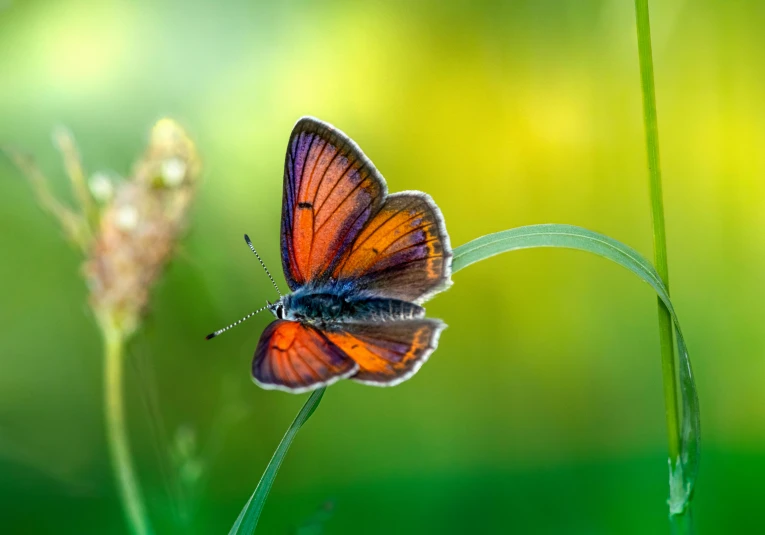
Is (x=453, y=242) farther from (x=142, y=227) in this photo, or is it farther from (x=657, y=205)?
(x=657, y=205)

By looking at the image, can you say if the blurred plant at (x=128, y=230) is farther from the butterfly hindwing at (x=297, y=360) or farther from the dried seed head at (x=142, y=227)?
the butterfly hindwing at (x=297, y=360)

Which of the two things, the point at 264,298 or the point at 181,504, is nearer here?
the point at 181,504

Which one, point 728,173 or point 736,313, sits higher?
point 728,173

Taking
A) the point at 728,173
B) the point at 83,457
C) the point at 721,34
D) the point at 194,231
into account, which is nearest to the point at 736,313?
the point at 728,173

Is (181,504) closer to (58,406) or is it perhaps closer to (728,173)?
(58,406)

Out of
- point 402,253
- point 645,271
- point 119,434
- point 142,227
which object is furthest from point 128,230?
point 645,271

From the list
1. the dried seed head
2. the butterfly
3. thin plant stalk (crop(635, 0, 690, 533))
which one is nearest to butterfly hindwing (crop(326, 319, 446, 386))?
the butterfly
